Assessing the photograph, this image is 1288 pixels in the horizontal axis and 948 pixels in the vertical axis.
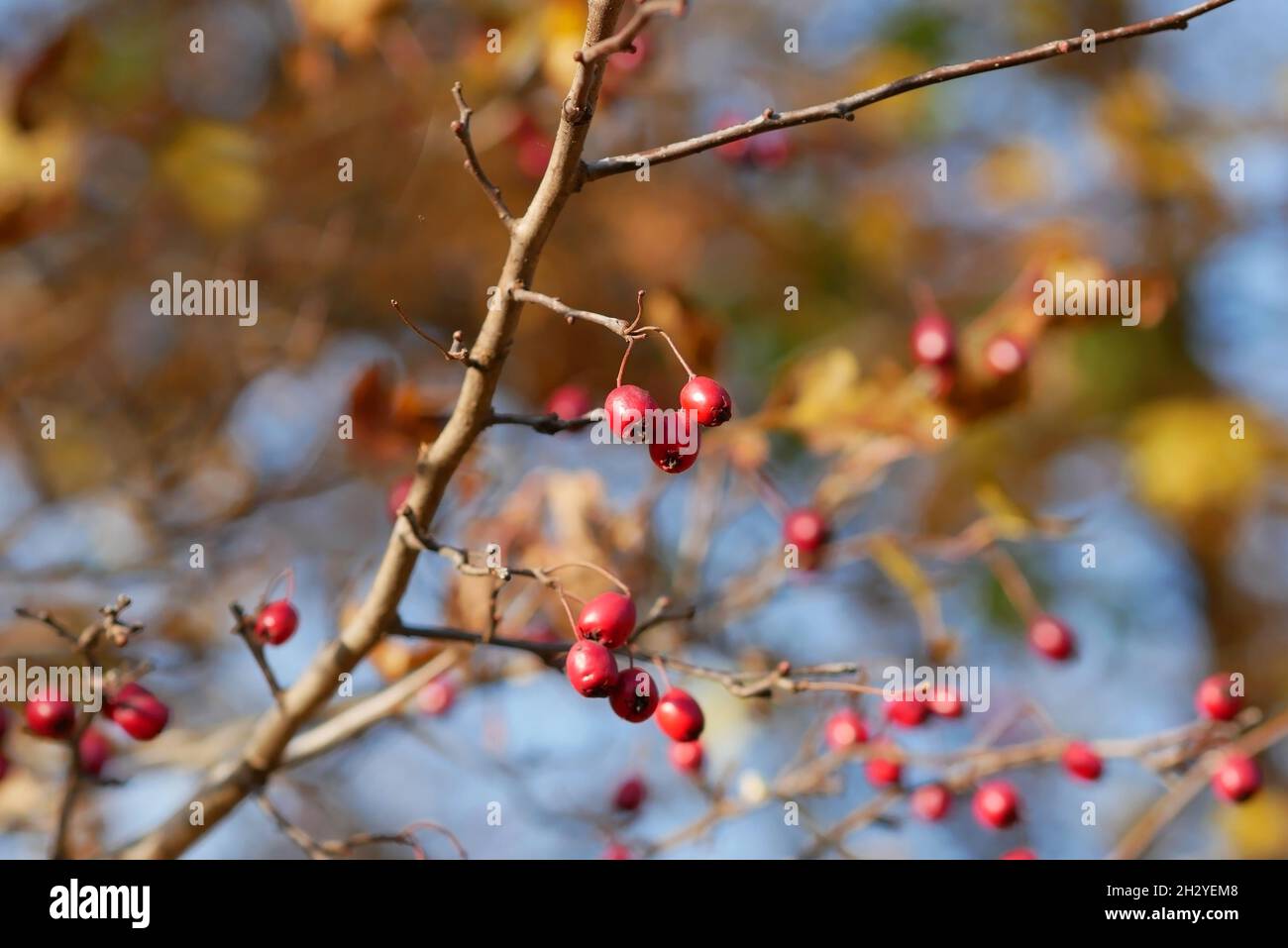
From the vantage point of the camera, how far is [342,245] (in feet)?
9.81

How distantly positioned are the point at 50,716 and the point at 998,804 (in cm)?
160

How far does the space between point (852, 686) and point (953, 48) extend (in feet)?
14.8

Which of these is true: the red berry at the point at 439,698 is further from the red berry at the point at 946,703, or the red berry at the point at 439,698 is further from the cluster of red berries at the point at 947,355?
the cluster of red berries at the point at 947,355

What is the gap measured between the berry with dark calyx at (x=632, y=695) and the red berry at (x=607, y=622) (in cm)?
4

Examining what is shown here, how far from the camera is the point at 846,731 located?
2121 mm

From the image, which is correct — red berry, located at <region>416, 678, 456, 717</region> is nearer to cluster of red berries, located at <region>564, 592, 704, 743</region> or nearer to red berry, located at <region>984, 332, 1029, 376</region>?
cluster of red berries, located at <region>564, 592, 704, 743</region>

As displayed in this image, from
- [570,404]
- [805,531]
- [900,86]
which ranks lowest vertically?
[805,531]

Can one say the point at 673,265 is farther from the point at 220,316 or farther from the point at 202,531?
the point at 202,531

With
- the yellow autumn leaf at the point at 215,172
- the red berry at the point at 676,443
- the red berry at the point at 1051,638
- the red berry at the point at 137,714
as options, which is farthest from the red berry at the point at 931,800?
the yellow autumn leaf at the point at 215,172

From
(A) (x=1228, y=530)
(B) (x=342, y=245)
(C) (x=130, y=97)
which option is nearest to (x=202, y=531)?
(B) (x=342, y=245)

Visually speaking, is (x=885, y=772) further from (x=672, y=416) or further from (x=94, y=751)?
(x=94, y=751)

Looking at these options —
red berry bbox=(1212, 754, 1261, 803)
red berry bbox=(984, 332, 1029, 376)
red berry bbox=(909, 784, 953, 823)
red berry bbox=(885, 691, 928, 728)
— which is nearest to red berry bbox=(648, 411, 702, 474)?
red berry bbox=(885, 691, 928, 728)

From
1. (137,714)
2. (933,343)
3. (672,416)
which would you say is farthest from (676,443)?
(933,343)
